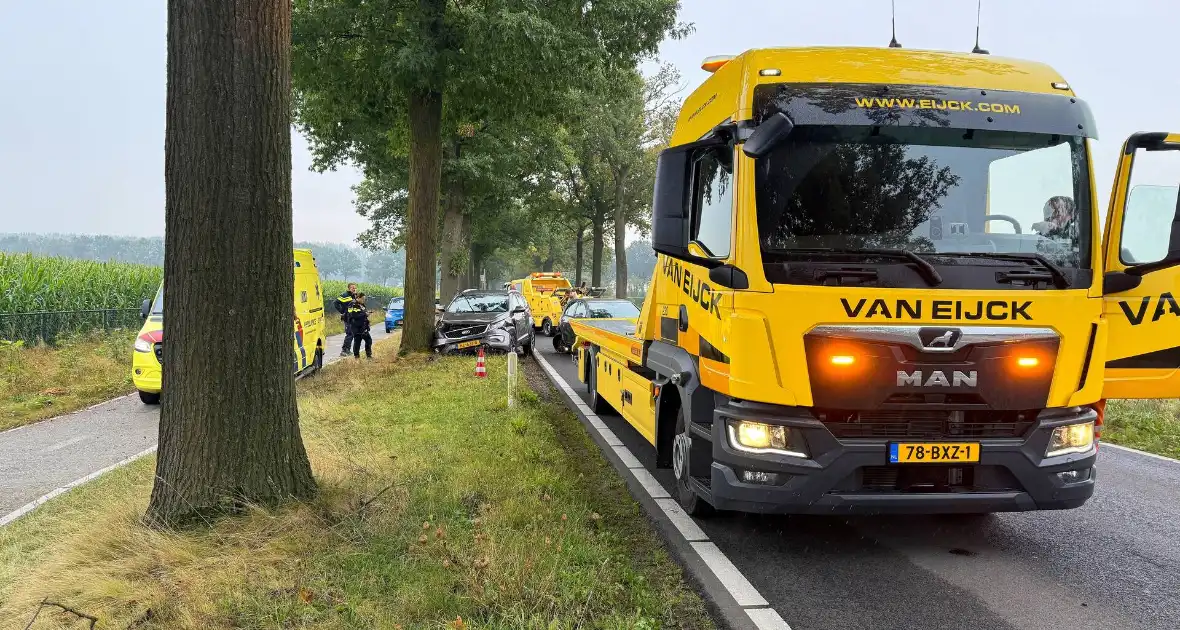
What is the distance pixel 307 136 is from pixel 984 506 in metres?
23.2

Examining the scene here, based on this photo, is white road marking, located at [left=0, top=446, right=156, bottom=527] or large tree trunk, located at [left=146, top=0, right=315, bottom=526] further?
white road marking, located at [left=0, top=446, right=156, bottom=527]

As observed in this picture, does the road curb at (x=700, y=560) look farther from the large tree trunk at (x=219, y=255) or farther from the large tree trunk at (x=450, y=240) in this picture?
the large tree trunk at (x=450, y=240)

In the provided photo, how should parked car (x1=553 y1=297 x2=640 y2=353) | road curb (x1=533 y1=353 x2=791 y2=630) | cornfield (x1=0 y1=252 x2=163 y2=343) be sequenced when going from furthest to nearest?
parked car (x1=553 y1=297 x2=640 y2=353)
cornfield (x1=0 y1=252 x2=163 y2=343)
road curb (x1=533 y1=353 x2=791 y2=630)

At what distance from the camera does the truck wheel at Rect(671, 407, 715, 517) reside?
5.18 metres

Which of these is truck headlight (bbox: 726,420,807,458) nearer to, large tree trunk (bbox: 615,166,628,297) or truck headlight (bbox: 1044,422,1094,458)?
truck headlight (bbox: 1044,422,1094,458)

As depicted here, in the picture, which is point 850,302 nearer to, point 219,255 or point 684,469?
point 684,469

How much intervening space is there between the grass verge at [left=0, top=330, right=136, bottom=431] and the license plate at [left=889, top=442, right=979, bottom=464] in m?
10.8

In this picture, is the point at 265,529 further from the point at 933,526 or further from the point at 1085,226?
the point at 1085,226

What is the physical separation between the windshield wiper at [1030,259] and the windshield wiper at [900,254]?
0.62ft

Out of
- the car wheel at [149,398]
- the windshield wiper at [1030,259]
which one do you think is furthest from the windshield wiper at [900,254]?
the car wheel at [149,398]

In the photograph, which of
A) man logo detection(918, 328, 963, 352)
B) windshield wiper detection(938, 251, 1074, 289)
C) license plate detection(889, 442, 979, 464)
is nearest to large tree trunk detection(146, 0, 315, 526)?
license plate detection(889, 442, 979, 464)

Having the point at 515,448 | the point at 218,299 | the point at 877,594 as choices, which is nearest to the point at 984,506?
the point at 877,594

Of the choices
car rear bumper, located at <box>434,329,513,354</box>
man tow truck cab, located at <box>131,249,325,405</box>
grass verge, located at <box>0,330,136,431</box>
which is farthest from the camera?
car rear bumper, located at <box>434,329,513,354</box>

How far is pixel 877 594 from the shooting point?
167 inches
